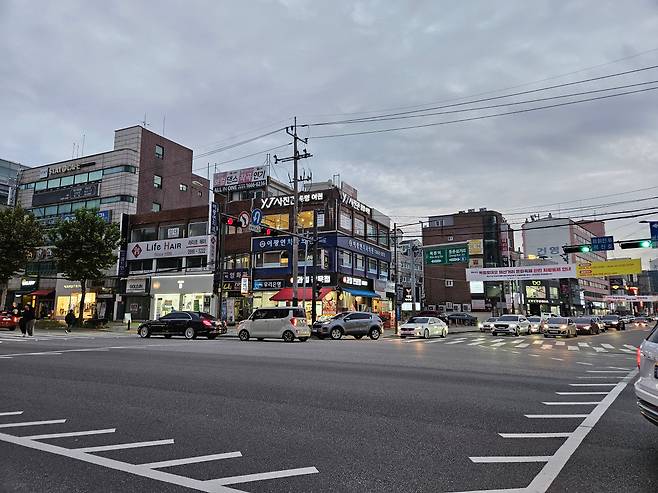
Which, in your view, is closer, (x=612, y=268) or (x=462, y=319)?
(x=612, y=268)

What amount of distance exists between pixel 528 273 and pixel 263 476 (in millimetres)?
42939

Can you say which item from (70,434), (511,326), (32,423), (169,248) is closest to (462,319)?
(511,326)

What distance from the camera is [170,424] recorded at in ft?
20.3

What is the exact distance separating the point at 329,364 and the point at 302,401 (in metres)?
5.29

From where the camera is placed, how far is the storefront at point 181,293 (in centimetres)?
4569

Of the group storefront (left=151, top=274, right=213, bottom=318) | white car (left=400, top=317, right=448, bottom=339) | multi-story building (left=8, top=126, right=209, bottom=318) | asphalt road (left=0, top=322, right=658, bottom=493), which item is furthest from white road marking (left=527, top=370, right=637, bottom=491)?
multi-story building (left=8, top=126, right=209, bottom=318)

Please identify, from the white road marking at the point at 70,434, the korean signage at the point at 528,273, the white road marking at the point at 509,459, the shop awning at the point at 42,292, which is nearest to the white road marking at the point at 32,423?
the white road marking at the point at 70,434

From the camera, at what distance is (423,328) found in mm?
30219

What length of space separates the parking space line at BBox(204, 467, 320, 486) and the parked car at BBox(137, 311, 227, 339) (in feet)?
77.4

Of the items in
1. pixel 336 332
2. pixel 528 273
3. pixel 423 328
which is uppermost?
pixel 528 273

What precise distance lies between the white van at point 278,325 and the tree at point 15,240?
27539mm

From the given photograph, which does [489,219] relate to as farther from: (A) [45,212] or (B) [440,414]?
(B) [440,414]

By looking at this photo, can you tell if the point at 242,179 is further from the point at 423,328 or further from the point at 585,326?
the point at 585,326

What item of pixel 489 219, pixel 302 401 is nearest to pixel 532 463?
Result: pixel 302 401
